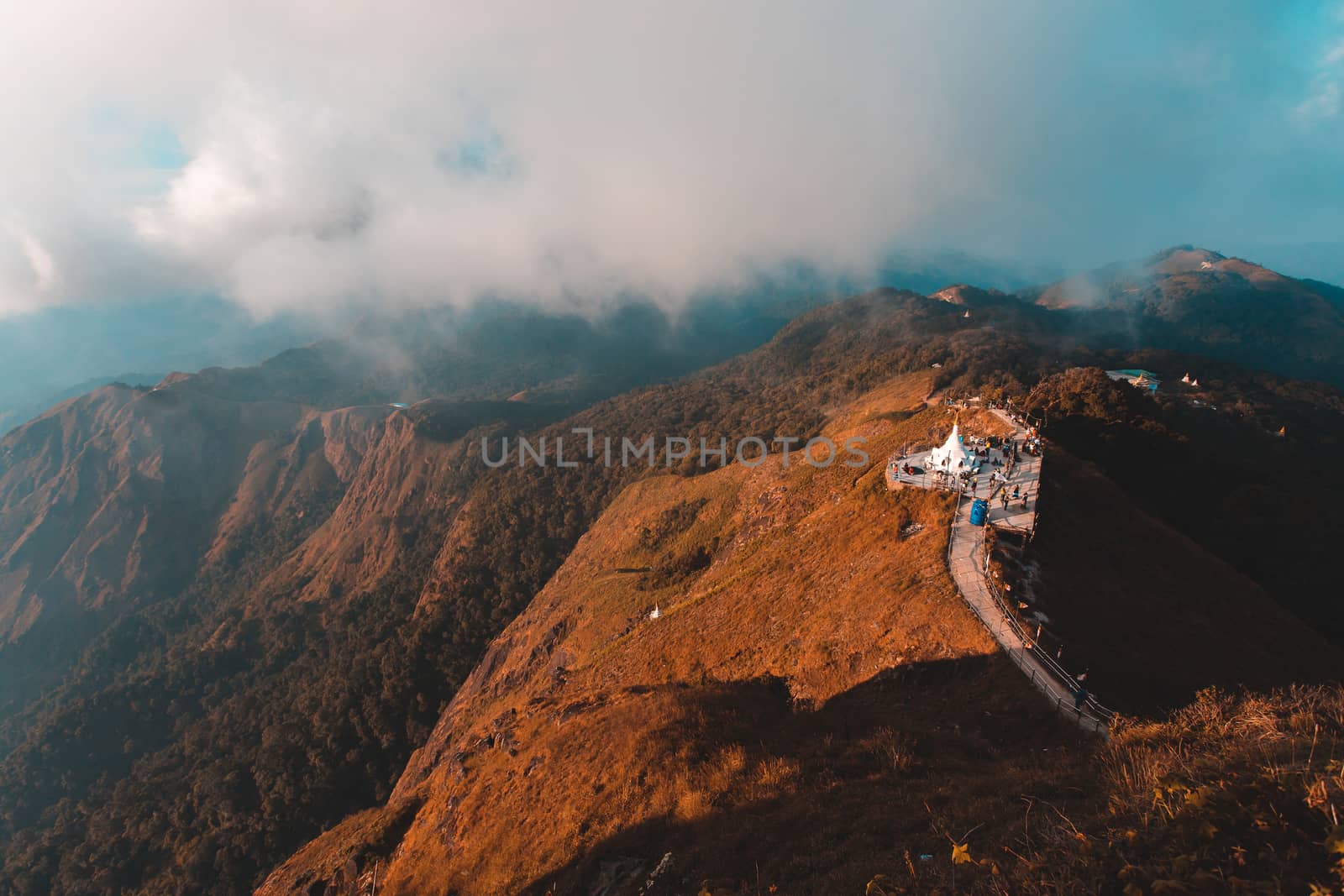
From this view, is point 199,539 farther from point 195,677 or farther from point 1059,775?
point 1059,775

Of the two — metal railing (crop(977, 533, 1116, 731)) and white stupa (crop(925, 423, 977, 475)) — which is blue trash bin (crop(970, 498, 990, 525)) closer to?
metal railing (crop(977, 533, 1116, 731))

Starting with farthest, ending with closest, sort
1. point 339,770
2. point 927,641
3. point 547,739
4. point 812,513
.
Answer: point 339,770, point 812,513, point 547,739, point 927,641

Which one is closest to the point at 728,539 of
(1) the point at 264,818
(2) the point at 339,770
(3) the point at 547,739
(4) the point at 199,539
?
(3) the point at 547,739

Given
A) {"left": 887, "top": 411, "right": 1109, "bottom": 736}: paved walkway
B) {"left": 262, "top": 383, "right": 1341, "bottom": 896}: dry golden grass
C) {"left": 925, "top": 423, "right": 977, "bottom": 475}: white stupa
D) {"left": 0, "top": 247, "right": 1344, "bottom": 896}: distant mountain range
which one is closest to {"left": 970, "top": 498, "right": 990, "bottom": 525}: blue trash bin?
{"left": 887, "top": 411, "right": 1109, "bottom": 736}: paved walkway

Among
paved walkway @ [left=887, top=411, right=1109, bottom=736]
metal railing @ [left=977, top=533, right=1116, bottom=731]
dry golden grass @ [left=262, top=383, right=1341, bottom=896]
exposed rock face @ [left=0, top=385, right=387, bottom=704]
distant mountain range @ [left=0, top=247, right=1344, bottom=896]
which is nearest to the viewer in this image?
dry golden grass @ [left=262, top=383, right=1341, bottom=896]

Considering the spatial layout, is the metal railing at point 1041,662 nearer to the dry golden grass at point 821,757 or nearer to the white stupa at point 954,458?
the dry golden grass at point 821,757

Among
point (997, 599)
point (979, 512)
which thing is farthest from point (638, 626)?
point (997, 599)
